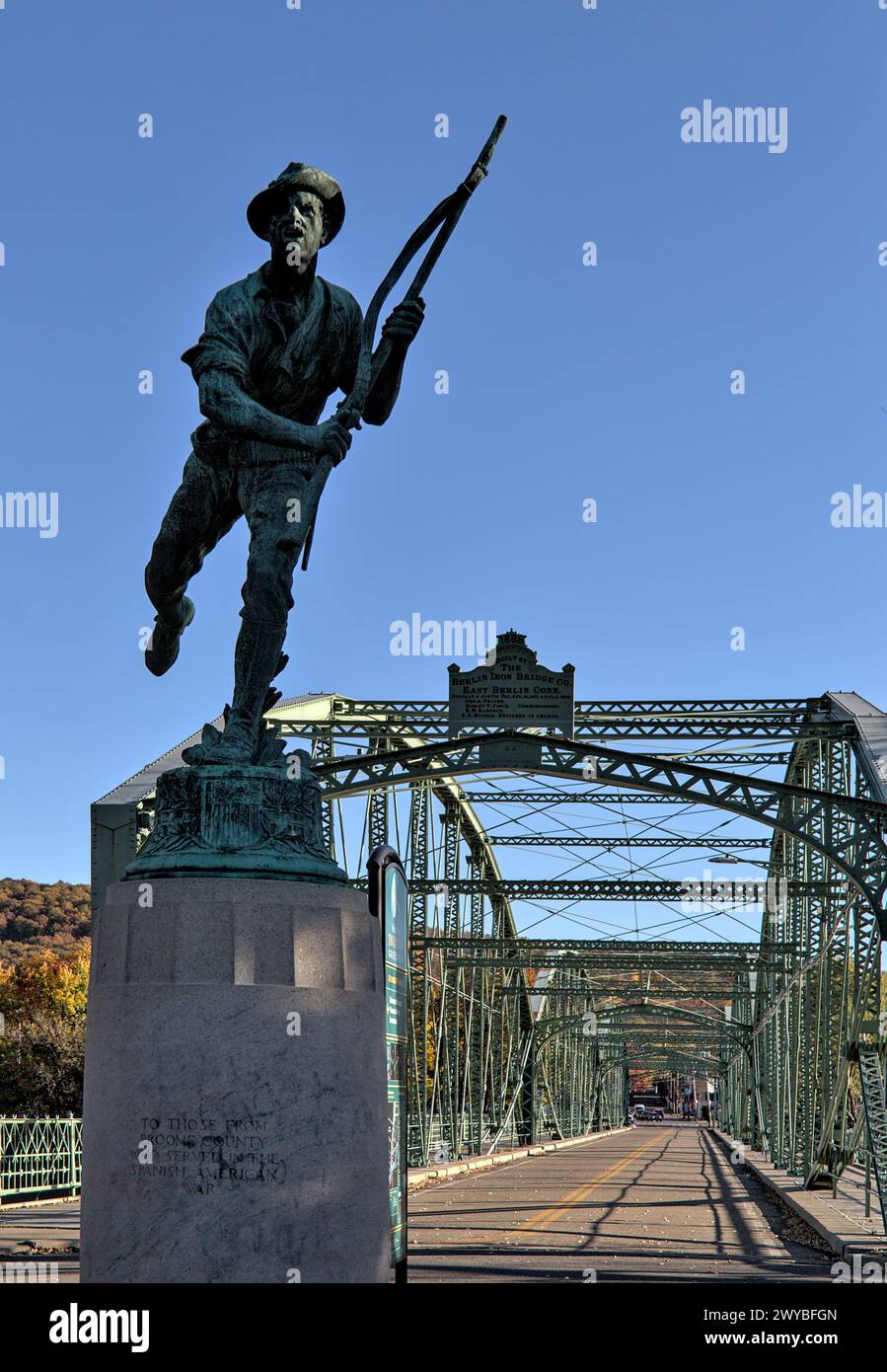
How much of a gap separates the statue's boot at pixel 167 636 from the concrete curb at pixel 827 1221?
1192cm

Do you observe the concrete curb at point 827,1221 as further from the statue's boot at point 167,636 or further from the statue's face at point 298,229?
the statue's face at point 298,229

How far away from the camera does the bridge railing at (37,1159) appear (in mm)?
23638

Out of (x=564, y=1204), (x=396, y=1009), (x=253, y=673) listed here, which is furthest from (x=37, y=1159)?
(x=253, y=673)

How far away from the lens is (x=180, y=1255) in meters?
4.88

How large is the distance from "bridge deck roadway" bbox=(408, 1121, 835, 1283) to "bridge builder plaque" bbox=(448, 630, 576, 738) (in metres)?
7.71

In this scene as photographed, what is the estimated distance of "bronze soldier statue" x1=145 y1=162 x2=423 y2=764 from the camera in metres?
5.95

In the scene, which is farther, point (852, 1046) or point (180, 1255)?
point (852, 1046)

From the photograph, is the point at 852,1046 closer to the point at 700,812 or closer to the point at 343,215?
the point at 343,215

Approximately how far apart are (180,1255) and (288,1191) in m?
0.40

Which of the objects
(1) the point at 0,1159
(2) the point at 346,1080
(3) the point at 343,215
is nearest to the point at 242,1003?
(2) the point at 346,1080

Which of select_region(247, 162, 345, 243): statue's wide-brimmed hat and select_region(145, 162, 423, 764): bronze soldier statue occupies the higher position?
select_region(247, 162, 345, 243): statue's wide-brimmed hat

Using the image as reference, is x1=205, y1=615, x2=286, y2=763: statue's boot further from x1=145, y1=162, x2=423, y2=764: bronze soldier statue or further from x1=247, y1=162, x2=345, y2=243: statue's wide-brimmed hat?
x1=247, y1=162, x2=345, y2=243: statue's wide-brimmed hat

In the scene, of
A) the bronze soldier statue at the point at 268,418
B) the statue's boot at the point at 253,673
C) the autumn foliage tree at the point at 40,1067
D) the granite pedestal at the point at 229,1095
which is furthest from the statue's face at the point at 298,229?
the autumn foliage tree at the point at 40,1067

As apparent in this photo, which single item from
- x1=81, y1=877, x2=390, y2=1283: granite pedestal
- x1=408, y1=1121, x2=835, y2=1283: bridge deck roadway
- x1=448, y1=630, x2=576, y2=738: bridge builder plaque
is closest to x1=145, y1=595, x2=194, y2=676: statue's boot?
x1=81, y1=877, x2=390, y2=1283: granite pedestal
